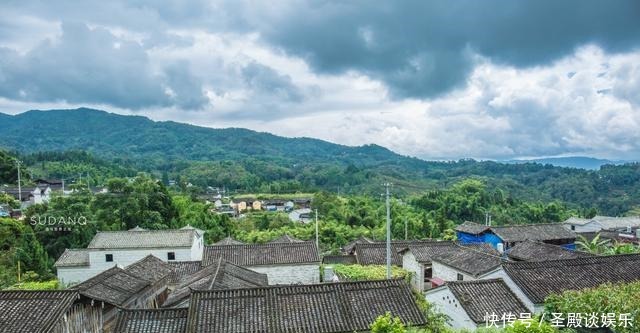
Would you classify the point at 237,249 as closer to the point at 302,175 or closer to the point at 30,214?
the point at 30,214

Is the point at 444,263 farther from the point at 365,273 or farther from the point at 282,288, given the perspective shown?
the point at 282,288

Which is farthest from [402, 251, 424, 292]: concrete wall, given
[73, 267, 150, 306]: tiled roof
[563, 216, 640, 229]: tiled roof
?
[563, 216, 640, 229]: tiled roof

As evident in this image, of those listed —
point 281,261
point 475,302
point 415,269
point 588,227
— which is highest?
point 475,302

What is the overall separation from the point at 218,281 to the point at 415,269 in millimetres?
15472

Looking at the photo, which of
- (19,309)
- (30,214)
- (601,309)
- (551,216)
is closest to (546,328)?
(601,309)

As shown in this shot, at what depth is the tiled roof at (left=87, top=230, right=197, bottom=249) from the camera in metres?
33.6

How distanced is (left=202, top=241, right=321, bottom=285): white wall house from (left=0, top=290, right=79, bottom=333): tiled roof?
1535cm

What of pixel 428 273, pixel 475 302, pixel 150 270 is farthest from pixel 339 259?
pixel 475 302

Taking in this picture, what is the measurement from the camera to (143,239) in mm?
34188

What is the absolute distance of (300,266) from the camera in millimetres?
29281

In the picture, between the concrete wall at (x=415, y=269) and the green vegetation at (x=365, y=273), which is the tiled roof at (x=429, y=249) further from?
the green vegetation at (x=365, y=273)

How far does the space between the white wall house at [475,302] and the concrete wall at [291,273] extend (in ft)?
36.4

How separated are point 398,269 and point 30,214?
34.7 metres

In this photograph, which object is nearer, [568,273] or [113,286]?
[113,286]
